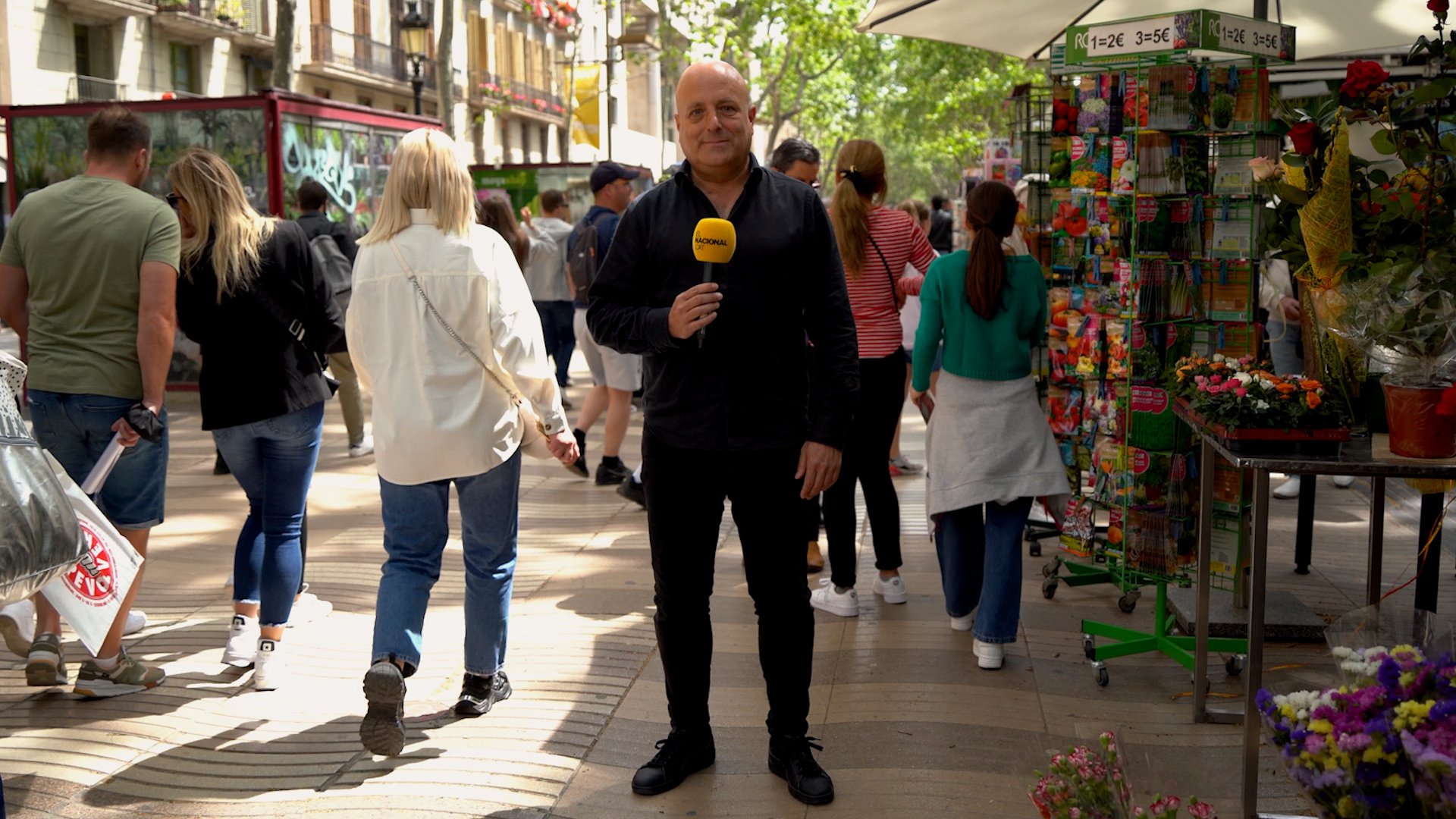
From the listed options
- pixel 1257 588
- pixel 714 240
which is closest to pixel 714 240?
pixel 714 240

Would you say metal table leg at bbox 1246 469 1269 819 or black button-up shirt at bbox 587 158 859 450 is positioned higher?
black button-up shirt at bbox 587 158 859 450

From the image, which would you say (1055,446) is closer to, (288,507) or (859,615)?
(859,615)

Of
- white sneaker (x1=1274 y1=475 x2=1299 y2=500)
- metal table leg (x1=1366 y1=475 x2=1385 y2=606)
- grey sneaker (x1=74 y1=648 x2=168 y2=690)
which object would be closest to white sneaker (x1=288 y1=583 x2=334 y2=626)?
grey sneaker (x1=74 y1=648 x2=168 y2=690)

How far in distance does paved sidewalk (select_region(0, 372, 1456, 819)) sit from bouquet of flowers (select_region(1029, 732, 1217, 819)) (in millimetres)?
144

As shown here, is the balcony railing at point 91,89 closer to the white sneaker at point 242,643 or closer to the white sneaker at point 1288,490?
the white sneaker at point 1288,490

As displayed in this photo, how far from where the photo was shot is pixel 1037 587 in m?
6.59

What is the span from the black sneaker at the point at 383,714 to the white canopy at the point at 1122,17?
188 inches

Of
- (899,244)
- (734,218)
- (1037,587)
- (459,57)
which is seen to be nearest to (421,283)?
(734,218)

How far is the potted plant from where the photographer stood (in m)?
3.78

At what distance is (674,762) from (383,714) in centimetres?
86

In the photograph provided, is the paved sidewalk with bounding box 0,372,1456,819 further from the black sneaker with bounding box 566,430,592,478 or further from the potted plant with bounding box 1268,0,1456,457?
the black sneaker with bounding box 566,430,592,478

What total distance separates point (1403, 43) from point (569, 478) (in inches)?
222

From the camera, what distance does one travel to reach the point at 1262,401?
4078 mm

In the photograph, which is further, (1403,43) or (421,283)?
(1403,43)
